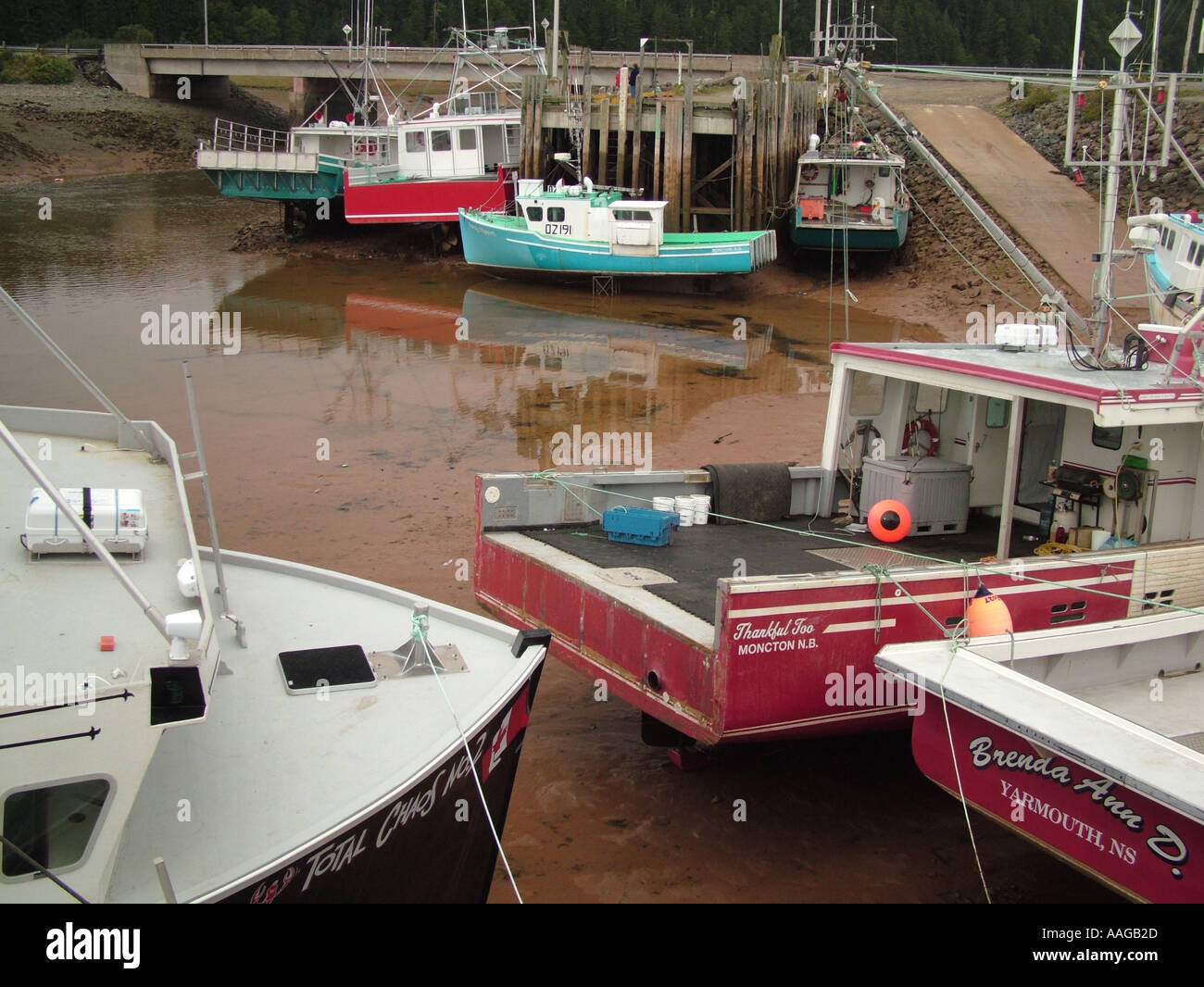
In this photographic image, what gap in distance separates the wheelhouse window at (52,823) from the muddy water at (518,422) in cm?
244

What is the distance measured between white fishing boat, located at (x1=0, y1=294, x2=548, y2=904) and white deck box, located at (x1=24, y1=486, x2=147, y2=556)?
0.4 inches

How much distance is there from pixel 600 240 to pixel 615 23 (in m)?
53.6

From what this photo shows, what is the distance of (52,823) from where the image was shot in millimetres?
4262

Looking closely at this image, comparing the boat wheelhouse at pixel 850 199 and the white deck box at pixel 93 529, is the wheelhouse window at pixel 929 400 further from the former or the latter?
the boat wheelhouse at pixel 850 199

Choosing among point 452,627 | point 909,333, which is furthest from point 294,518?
point 909,333

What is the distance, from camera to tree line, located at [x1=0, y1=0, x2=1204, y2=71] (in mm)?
64625

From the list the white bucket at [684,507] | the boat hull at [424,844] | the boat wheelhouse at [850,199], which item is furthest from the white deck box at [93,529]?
the boat wheelhouse at [850,199]

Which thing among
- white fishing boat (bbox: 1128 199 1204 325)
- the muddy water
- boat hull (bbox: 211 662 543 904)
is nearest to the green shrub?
the muddy water

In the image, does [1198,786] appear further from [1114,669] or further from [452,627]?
[452,627]

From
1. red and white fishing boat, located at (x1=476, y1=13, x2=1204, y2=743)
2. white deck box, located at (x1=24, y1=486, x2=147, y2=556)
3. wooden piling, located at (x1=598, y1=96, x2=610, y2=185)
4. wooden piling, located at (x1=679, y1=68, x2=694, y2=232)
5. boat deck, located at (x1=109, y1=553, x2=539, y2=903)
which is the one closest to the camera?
boat deck, located at (x1=109, y1=553, x2=539, y2=903)

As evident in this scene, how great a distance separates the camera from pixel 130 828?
14.9 feet

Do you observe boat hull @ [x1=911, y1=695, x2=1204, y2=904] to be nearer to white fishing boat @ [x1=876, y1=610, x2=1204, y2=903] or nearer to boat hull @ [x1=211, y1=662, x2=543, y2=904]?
white fishing boat @ [x1=876, y1=610, x2=1204, y2=903]
